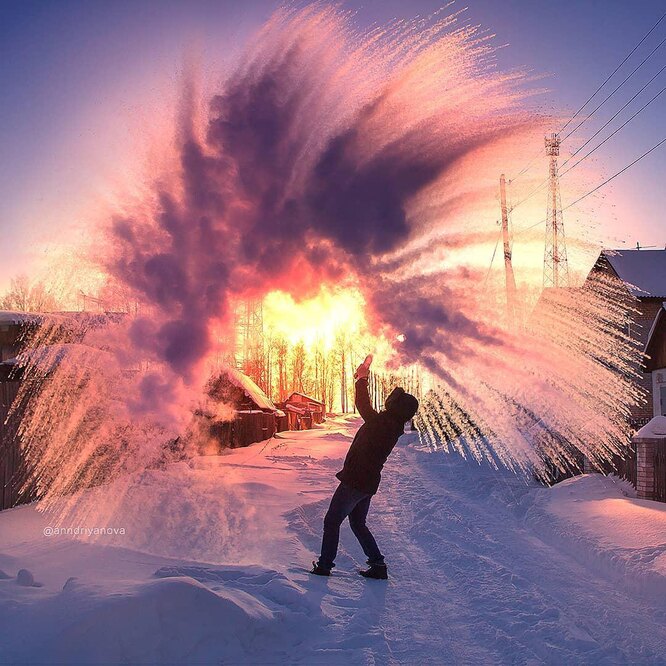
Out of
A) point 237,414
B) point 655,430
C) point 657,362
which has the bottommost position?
point 237,414

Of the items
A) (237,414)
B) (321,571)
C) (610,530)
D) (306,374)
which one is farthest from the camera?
(306,374)

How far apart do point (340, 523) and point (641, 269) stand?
1089 inches

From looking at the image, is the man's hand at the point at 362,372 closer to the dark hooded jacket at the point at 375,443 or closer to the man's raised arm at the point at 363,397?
the man's raised arm at the point at 363,397

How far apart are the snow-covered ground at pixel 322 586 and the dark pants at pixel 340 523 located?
0.79 ft

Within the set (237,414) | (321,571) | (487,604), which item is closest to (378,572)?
(321,571)

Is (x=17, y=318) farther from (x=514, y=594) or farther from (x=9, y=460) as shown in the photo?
(x=514, y=594)

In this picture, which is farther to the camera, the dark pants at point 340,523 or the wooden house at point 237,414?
the wooden house at point 237,414

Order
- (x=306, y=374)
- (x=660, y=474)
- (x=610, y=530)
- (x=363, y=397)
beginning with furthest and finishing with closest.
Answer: (x=306, y=374) → (x=660, y=474) → (x=610, y=530) → (x=363, y=397)

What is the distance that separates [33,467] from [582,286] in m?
28.0

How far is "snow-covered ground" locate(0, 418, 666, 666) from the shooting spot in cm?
342

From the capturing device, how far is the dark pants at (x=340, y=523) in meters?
5.32

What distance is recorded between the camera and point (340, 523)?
17.5 ft

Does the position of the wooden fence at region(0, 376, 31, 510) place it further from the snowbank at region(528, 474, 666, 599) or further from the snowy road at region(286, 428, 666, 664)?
the snowbank at region(528, 474, 666, 599)

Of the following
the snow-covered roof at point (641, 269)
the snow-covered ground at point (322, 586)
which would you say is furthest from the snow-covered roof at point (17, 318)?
the snow-covered roof at point (641, 269)
